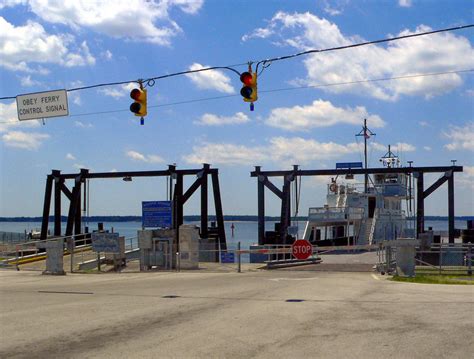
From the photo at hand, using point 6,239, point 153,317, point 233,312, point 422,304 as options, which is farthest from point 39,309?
point 6,239

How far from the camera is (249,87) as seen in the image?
1600cm

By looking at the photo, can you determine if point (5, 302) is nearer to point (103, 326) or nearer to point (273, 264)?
point (103, 326)

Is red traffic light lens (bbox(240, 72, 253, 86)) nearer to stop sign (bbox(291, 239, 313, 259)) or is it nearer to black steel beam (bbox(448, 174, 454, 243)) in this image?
stop sign (bbox(291, 239, 313, 259))

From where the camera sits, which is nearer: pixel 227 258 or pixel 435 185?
pixel 227 258

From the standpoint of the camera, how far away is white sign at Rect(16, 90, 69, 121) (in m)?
18.5

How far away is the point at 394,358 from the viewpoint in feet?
22.9

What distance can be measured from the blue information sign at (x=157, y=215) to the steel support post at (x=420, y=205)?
15.9 meters

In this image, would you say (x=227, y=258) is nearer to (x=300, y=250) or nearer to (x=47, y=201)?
(x=300, y=250)

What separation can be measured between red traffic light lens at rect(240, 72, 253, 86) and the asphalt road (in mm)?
5161

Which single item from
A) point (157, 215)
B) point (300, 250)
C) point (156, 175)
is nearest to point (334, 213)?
point (156, 175)

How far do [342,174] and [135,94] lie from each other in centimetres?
2222

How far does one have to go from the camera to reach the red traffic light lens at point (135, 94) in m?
17.7

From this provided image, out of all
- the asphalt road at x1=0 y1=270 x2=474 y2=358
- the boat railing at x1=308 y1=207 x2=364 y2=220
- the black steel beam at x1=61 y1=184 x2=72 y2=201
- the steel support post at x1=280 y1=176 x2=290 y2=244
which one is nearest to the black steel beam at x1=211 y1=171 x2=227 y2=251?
the steel support post at x1=280 y1=176 x2=290 y2=244

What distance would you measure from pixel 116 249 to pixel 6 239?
25581 mm
